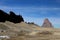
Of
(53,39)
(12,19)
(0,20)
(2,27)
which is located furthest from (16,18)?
(53,39)

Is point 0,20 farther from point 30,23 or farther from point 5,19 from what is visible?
point 30,23

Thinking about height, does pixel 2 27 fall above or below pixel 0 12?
below

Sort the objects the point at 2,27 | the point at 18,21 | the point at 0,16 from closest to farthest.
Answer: the point at 2,27 → the point at 0,16 → the point at 18,21

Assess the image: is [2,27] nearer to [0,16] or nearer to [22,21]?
[0,16]

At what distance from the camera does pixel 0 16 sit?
65.3m

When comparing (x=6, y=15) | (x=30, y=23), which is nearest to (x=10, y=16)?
(x=6, y=15)

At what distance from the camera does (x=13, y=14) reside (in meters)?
69.0

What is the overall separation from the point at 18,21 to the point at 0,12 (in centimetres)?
712

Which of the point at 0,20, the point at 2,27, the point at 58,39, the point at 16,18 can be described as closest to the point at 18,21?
the point at 16,18

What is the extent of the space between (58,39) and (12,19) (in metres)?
38.9

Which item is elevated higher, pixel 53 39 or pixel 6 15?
pixel 6 15

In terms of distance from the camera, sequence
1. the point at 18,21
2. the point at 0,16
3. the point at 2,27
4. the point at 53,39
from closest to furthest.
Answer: the point at 53,39, the point at 2,27, the point at 0,16, the point at 18,21

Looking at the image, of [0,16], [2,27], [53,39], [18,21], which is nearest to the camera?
[53,39]

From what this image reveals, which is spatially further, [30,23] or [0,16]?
[30,23]
